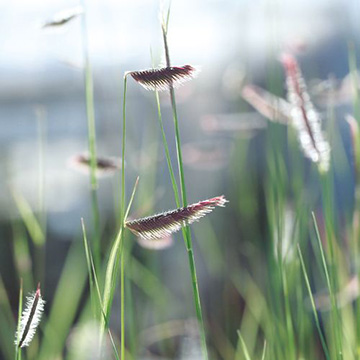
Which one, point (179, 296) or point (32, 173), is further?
point (32, 173)

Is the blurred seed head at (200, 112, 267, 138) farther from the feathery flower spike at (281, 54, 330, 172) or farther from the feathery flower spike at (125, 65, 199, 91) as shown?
the feathery flower spike at (125, 65, 199, 91)

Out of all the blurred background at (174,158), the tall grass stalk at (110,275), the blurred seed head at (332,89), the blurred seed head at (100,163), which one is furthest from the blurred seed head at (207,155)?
the tall grass stalk at (110,275)

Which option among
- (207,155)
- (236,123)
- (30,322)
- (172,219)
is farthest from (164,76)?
(207,155)

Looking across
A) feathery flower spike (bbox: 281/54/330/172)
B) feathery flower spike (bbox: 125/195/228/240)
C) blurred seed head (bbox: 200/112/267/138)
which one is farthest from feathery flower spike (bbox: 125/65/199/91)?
blurred seed head (bbox: 200/112/267/138)

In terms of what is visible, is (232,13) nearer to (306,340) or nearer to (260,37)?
(306,340)

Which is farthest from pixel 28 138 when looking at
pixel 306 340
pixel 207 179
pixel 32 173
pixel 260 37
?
A: pixel 306 340

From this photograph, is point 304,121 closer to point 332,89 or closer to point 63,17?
point 332,89
